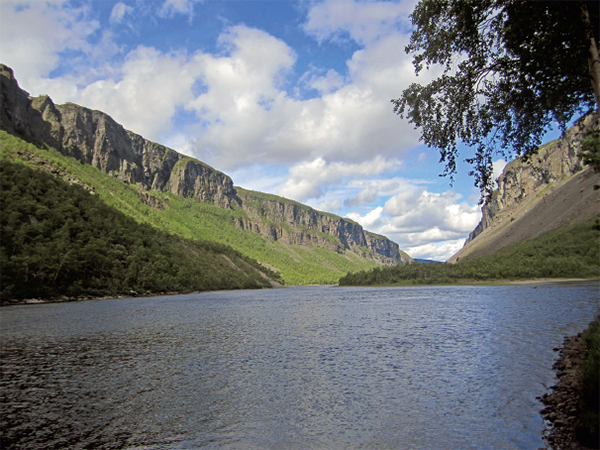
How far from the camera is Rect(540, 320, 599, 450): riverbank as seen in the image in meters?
10.0

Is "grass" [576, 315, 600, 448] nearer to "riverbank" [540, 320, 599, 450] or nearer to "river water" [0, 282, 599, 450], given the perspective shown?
"riverbank" [540, 320, 599, 450]

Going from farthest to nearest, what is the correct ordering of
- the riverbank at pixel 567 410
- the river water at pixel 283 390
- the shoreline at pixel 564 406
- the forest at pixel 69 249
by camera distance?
the forest at pixel 69 249 < the river water at pixel 283 390 < the shoreline at pixel 564 406 < the riverbank at pixel 567 410

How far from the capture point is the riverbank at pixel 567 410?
1003 cm

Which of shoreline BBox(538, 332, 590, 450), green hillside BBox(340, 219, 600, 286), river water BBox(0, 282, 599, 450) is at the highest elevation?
green hillside BBox(340, 219, 600, 286)

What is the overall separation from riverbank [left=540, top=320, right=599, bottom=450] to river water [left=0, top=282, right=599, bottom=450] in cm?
48

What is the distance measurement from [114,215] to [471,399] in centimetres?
16242

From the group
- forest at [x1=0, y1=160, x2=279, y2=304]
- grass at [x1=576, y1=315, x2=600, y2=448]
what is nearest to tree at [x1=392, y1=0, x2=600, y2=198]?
grass at [x1=576, y1=315, x2=600, y2=448]

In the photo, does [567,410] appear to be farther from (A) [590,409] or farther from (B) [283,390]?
(B) [283,390]

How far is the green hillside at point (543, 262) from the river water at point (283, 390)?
14103cm

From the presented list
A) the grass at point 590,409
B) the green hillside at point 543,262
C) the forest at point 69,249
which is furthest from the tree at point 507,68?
the green hillside at point 543,262

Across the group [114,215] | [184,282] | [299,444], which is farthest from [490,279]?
[299,444]

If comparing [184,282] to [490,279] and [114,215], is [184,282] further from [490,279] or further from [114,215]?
[490,279]

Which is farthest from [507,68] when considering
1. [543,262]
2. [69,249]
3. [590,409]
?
[543,262]

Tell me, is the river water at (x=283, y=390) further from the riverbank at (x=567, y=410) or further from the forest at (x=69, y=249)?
the forest at (x=69, y=249)
